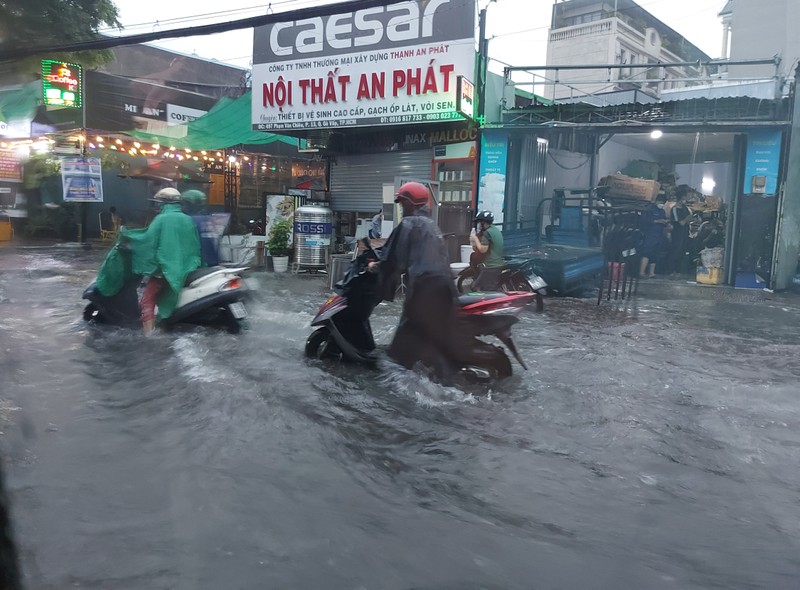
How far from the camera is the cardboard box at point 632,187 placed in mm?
15305

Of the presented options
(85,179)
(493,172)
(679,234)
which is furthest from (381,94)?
A: (85,179)

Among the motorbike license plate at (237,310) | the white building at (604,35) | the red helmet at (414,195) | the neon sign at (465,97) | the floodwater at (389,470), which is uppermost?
the white building at (604,35)

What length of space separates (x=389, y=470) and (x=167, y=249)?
4025mm

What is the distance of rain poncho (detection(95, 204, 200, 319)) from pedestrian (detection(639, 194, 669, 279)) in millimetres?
9714

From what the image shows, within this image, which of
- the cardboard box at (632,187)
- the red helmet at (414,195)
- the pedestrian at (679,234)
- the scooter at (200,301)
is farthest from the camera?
the cardboard box at (632,187)

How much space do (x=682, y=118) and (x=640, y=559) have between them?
11.4 meters

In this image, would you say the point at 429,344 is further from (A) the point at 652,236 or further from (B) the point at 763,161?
(B) the point at 763,161

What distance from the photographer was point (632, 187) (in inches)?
612

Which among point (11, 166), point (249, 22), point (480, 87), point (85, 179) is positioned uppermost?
point (480, 87)

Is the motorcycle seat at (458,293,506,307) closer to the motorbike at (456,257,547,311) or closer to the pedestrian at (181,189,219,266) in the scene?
the pedestrian at (181,189,219,266)

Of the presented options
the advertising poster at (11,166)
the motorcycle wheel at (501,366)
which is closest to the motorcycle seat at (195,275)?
the motorcycle wheel at (501,366)

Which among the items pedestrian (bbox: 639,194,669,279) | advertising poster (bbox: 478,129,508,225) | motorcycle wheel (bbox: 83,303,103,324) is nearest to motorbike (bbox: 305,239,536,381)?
motorcycle wheel (bbox: 83,303,103,324)

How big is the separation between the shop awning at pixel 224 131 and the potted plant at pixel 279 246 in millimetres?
3527

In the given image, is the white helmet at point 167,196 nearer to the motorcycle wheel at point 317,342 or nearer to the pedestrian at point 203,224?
the pedestrian at point 203,224
